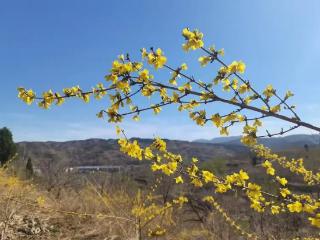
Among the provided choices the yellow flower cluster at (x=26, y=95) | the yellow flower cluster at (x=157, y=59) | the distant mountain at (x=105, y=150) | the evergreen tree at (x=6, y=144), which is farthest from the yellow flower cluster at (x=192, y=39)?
the distant mountain at (x=105, y=150)

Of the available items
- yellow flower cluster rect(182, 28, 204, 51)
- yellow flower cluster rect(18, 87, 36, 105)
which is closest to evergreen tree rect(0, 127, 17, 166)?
yellow flower cluster rect(18, 87, 36, 105)

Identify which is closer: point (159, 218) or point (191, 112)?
point (191, 112)

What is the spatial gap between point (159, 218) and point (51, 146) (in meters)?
162

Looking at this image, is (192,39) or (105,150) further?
(105,150)

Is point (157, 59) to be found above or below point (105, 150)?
below

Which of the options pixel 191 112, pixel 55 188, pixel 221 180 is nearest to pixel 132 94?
pixel 191 112

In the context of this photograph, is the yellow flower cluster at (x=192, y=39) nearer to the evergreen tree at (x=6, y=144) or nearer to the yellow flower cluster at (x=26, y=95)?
the yellow flower cluster at (x=26, y=95)

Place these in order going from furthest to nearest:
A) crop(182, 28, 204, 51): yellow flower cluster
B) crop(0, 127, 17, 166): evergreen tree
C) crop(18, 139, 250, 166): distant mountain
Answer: crop(18, 139, 250, 166): distant mountain < crop(0, 127, 17, 166): evergreen tree < crop(182, 28, 204, 51): yellow flower cluster

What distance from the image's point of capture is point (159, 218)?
283 inches

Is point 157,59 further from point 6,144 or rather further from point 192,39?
point 6,144

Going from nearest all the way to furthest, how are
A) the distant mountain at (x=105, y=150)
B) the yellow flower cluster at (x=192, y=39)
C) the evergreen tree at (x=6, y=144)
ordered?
the yellow flower cluster at (x=192, y=39) < the evergreen tree at (x=6, y=144) < the distant mountain at (x=105, y=150)

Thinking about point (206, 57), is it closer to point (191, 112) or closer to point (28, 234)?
point (191, 112)

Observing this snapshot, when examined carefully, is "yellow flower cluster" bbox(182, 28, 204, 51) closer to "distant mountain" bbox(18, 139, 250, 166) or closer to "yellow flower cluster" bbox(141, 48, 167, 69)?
"yellow flower cluster" bbox(141, 48, 167, 69)

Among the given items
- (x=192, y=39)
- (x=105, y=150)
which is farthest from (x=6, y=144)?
(x=105, y=150)
